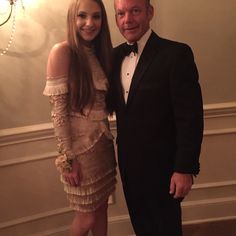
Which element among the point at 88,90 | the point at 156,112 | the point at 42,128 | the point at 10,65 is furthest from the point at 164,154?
the point at 10,65

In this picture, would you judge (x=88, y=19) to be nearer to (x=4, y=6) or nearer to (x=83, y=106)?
(x=83, y=106)

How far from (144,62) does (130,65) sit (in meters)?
0.11

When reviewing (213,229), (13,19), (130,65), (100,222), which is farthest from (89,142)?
(213,229)

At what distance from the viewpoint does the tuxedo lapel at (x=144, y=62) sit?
1.50 meters

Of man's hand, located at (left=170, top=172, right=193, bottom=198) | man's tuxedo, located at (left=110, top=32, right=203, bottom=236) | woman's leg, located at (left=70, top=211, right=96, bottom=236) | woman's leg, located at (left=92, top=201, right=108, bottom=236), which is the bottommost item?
woman's leg, located at (left=92, top=201, right=108, bottom=236)

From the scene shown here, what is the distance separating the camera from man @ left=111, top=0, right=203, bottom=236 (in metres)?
1.43

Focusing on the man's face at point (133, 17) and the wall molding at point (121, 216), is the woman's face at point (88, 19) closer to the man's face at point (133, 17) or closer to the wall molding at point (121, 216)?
the man's face at point (133, 17)

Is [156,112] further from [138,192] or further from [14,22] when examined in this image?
[14,22]

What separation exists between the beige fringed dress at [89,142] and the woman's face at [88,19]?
0.09 m

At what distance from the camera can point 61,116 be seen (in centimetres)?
151

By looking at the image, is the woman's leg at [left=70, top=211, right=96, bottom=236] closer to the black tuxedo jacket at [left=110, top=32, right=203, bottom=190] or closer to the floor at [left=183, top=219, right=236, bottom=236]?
the black tuxedo jacket at [left=110, top=32, right=203, bottom=190]

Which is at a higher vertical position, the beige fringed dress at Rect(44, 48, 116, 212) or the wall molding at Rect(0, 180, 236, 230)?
the beige fringed dress at Rect(44, 48, 116, 212)

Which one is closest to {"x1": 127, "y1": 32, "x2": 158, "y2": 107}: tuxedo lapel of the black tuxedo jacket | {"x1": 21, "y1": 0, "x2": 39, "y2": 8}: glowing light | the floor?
the black tuxedo jacket

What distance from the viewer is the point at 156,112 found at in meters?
1.50
